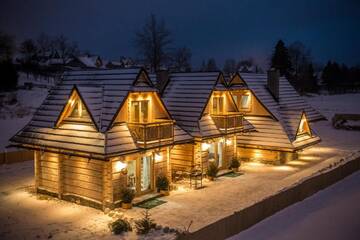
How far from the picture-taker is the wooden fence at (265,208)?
12.3m

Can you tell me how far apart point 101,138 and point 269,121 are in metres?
13.9

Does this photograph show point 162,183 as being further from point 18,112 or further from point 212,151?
point 18,112

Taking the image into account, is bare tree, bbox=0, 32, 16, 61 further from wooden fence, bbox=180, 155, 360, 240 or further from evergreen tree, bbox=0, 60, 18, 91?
wooden fence, bbox=180, 155, 360, 240

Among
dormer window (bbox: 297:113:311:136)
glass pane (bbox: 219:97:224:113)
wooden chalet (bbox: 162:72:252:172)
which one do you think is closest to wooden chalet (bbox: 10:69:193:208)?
wooden chalet (bbox: 162:72:252:172)

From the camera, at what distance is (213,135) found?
22125 mm

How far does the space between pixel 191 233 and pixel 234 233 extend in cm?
280

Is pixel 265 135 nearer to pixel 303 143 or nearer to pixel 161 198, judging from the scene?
pixel 303 143

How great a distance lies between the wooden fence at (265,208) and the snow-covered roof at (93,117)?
558 centimetres

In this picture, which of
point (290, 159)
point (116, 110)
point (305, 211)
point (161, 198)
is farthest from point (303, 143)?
point (116, 110)

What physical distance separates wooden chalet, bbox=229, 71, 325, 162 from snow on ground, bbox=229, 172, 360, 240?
21.6ft

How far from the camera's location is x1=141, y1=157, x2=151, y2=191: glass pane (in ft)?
61.0

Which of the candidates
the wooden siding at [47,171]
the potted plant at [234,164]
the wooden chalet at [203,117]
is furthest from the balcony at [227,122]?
the wooden siding at [47,171]

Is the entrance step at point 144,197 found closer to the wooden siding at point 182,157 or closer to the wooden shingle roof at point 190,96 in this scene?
the wooden siding at point 182,157

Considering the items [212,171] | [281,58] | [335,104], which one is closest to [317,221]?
[212,171]
